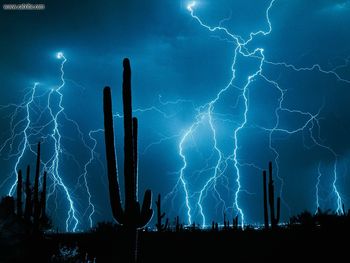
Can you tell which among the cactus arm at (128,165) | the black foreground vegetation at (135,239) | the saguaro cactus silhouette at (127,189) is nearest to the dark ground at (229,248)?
the black foreground vegetation at (135,239)

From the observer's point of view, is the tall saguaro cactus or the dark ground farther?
the dark ground

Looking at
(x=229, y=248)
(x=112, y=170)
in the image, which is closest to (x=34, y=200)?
(x=229, y=248)

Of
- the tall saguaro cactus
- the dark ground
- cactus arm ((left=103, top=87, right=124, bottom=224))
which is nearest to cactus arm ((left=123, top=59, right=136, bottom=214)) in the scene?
the tall saguaro cactus

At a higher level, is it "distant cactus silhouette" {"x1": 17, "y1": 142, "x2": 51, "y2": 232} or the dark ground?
"distant cactus silhouette" {"x1": 17, "y1": 142, "x2": 51, "y2": 232}

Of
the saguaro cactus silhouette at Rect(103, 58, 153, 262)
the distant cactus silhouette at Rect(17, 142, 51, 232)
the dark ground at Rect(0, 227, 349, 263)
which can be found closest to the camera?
the saguaro cactus silhouette at Rect(103, 58, 153, 262)

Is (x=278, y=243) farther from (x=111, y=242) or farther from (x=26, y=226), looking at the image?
(x=26, y=226)

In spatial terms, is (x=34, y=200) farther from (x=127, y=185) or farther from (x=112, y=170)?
(x=127, y=185)

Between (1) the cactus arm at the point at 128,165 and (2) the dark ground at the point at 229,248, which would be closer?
(1) the cactus arm at the point at 128,165

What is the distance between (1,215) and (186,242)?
11594mm

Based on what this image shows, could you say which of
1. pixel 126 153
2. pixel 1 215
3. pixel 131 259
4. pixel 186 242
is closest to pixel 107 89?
pixel 126 153

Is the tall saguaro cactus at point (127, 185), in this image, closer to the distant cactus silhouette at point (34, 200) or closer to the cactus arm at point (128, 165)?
the cactus arm at point (128, 165)

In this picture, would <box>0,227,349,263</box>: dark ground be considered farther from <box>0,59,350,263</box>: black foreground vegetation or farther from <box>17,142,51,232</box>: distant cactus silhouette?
<box>17,142,51,232</box>: distant cactus silhouette

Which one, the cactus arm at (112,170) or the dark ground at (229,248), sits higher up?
the cactus arm at (112,170)

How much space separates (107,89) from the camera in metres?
6.49
